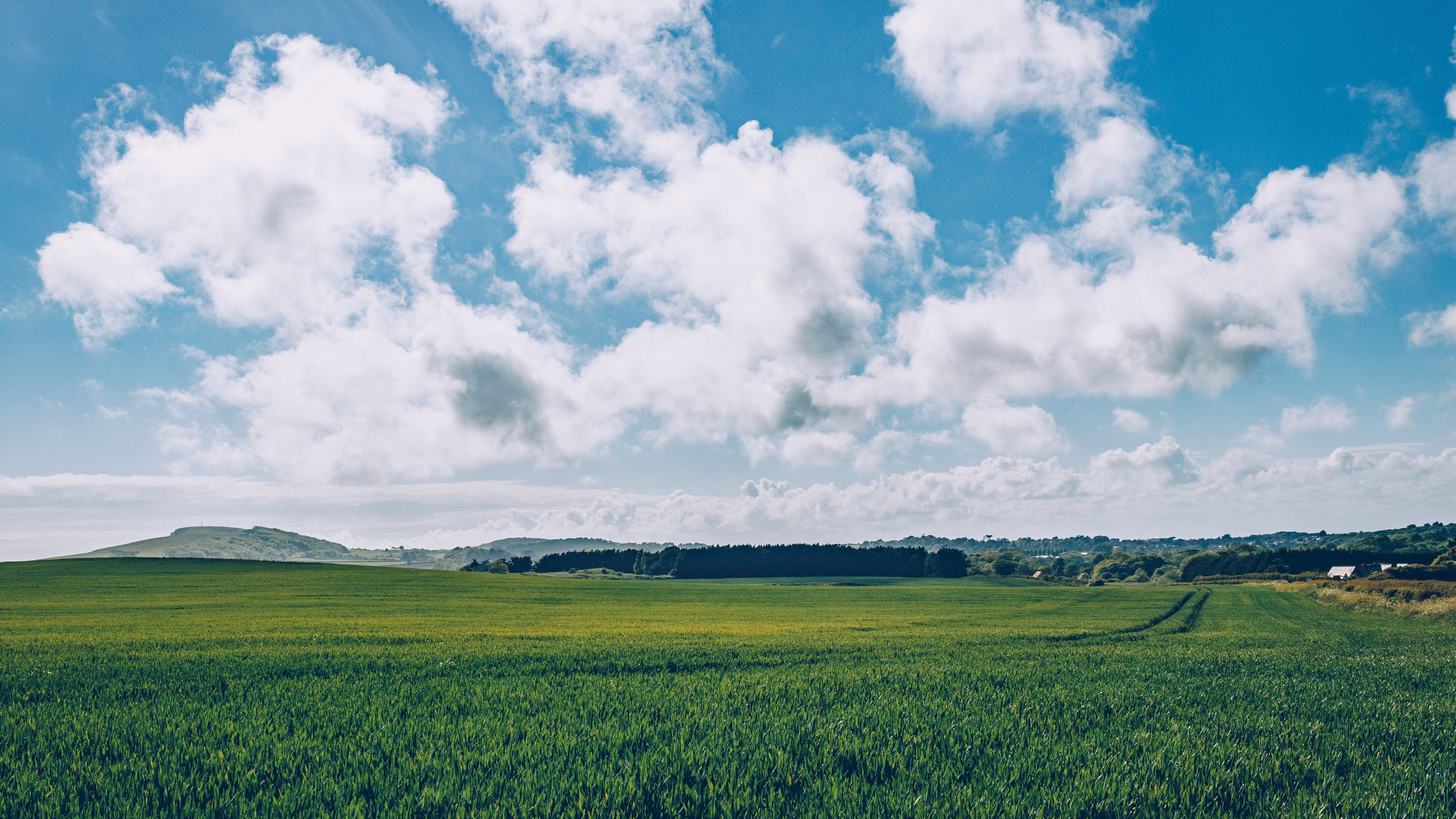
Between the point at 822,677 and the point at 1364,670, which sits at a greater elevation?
the point at 822,677

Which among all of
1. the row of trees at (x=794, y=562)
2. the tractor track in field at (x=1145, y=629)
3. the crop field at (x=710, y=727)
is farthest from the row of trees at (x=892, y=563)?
the crop field at (x=710, y=727)

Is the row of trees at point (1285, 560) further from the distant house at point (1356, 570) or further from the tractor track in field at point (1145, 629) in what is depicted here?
the tractor track in field at point (1145, 629)

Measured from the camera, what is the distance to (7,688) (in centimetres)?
1237

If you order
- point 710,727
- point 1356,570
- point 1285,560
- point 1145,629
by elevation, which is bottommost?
point 1356,570

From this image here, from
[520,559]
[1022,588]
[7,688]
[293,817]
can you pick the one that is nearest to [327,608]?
[7,688]

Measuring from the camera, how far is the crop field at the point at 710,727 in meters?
6.12

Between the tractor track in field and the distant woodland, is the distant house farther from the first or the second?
the tractor track in field

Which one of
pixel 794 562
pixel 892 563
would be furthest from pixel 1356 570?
pixel 794 562

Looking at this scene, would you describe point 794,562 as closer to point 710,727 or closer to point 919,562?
point 919,562

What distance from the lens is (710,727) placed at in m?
8.73

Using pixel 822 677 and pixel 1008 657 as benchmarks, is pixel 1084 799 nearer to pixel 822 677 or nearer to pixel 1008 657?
pixel 822 677

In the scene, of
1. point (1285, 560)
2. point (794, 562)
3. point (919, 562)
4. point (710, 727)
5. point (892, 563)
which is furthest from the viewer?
point (794, 562)

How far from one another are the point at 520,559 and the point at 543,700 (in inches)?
7083

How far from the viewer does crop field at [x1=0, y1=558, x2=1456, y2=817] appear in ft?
20.1
